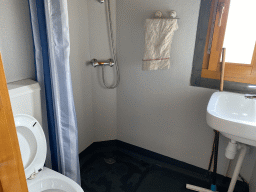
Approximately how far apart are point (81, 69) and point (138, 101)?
65cm

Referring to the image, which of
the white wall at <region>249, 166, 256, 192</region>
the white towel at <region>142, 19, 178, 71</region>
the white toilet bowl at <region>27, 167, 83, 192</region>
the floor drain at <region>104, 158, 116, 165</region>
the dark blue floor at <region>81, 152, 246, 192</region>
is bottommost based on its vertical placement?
the dark blue floor at <region>81, 152, 246, 192</region>

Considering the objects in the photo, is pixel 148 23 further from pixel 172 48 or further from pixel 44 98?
pixel 44 98

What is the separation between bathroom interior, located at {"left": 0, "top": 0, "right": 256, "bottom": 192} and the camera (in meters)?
1.57

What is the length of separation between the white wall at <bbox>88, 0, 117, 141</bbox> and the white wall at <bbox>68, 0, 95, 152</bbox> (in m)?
0.05

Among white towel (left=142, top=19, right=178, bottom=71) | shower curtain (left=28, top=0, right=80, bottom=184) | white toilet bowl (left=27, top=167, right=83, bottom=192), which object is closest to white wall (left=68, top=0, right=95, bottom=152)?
shower curtain (left=28, top=0, right=80, bottom=184)

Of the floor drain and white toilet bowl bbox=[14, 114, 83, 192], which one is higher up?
white toilet bowl bbox=[14, 114, 83, 192]

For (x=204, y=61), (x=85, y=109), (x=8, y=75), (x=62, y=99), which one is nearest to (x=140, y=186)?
(x=85, y=109)

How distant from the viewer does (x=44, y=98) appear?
1298mm

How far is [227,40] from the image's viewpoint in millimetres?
1459

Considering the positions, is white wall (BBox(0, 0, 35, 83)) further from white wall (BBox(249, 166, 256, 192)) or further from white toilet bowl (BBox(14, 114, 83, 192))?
white wall (BBox(249, 166, 256, 192))

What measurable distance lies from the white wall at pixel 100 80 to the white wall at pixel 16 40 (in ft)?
2.14

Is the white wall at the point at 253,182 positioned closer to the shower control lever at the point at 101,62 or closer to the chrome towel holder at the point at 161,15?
the chrome towel holder at the point at 161,15

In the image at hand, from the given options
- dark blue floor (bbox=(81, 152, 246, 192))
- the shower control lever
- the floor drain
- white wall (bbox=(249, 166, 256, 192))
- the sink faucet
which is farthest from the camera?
the floor drain

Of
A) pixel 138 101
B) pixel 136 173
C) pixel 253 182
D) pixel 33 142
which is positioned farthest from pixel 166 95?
pixel 33 142
